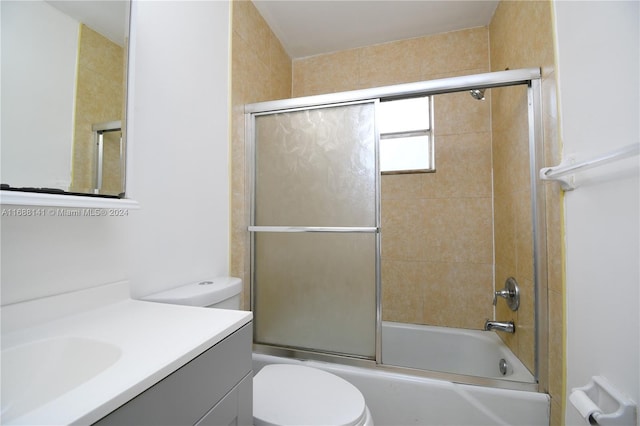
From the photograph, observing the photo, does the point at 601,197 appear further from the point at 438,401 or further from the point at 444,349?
the point at 444,349

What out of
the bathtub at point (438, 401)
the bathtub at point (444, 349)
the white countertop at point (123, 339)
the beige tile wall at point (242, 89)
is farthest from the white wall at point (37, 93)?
the bathtub at point (444, 349)

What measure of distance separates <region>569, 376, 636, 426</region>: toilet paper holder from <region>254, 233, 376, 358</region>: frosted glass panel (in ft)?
2.56

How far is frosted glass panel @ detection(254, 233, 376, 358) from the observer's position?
55.3 inches

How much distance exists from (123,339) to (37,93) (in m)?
0.63

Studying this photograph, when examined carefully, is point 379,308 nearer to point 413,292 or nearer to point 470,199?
point 413,292

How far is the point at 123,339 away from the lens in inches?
23.0

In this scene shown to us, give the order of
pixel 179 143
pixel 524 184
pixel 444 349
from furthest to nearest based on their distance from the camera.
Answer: pixel 444 349 < pixel 524 184 < pixel 179 143

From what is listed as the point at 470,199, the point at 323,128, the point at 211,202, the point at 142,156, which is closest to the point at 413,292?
the point at 470,199

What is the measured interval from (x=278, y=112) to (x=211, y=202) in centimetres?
66

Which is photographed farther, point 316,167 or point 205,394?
point 316,167

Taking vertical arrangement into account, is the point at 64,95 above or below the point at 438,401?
above

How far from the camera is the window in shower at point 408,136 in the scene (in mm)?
2062

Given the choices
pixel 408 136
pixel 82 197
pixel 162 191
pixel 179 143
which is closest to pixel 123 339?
pixel 82 197

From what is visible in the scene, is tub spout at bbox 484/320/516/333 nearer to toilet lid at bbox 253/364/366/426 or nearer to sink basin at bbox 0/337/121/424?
toilet lid at bbox 253/364/366/426
